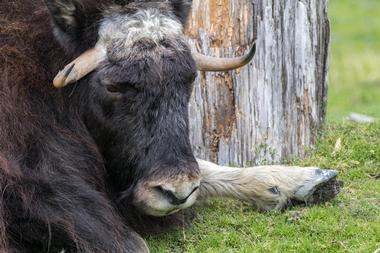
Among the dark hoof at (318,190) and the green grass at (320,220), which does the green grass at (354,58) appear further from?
the dark hoof at (318,190)

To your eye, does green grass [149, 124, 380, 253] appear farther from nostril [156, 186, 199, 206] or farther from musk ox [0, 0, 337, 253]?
nostril [156, 186, 199, 206]

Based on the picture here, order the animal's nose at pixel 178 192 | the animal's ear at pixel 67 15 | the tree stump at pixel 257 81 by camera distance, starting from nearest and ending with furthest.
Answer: the animal's nose at pixel 178 192 → the animal's ear at pixel 67 15 → the tree stump at pixel 257 81

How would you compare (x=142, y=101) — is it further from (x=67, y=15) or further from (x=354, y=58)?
(x=354, y=58)

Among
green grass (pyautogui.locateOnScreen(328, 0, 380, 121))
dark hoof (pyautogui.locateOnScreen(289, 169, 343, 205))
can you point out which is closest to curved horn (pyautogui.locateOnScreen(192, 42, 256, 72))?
dark hoof (pyautogui.locateOnScreen(289, 169, 343, 205))

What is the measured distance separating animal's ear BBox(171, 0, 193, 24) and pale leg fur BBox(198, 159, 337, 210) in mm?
875

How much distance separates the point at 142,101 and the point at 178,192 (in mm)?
457

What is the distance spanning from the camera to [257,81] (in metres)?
5.28

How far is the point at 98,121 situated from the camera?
434 cm

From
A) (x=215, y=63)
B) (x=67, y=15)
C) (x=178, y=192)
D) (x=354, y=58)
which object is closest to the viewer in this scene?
(x=178, y=192)

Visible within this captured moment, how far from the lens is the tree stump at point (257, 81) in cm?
514

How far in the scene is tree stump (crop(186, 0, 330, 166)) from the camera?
16.9 ft

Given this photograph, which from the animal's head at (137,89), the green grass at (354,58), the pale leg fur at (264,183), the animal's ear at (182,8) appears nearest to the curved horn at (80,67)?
the animal's head at (137,89)

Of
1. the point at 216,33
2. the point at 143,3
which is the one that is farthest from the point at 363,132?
the point at 143,3

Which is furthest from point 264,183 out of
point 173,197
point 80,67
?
point 80,67
